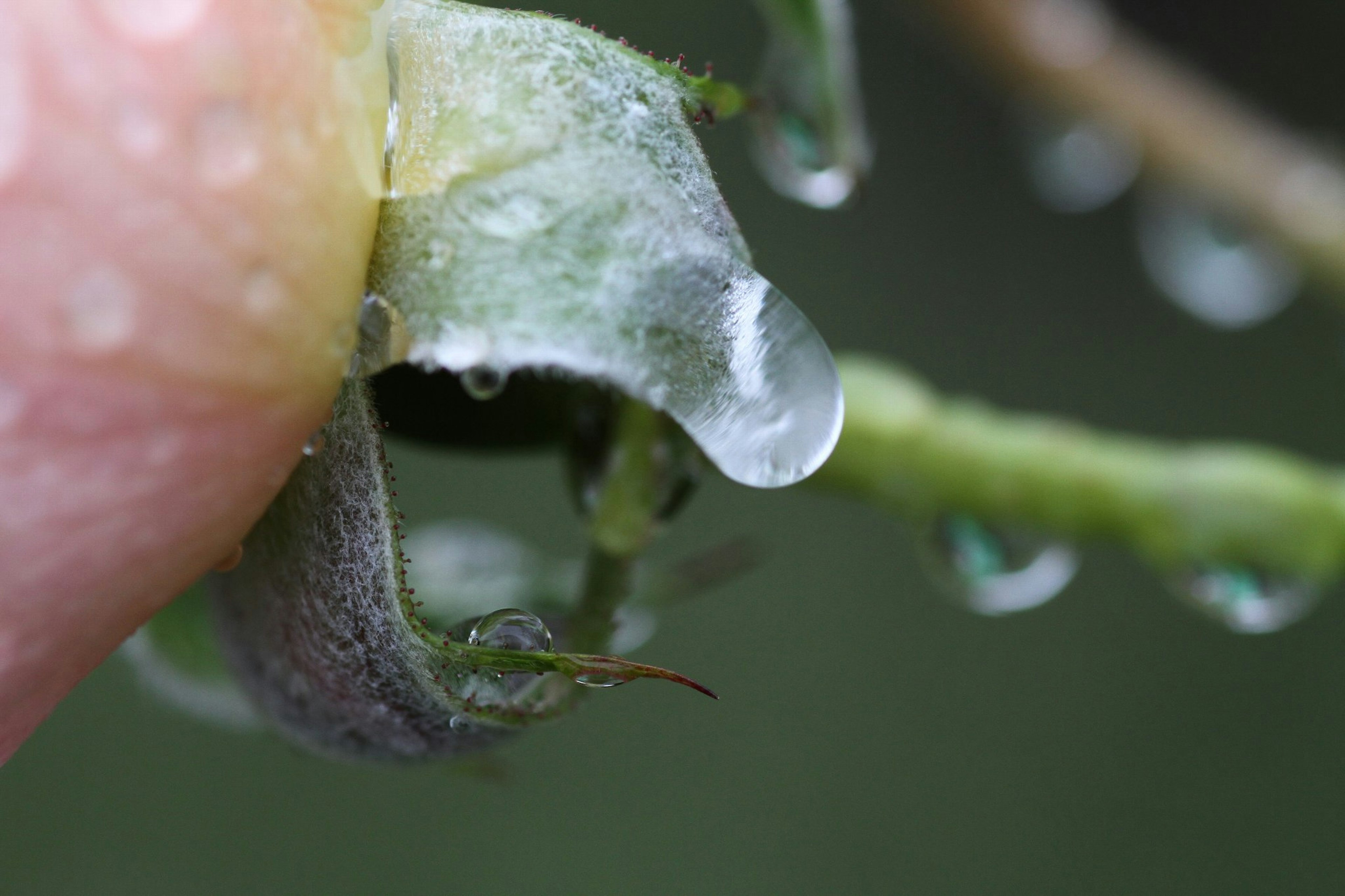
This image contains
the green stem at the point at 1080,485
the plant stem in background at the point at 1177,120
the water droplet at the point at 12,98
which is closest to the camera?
the water droplet at the point at 12,98

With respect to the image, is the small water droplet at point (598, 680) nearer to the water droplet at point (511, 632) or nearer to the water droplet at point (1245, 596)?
the water droplet at point (511, 632)

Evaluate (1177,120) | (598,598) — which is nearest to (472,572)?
(598,598)

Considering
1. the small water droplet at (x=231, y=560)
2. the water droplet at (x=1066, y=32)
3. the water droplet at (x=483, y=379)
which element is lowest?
the water droplet at (x=1066, y=32)

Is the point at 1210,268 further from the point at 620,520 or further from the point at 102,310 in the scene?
the point at 102,310

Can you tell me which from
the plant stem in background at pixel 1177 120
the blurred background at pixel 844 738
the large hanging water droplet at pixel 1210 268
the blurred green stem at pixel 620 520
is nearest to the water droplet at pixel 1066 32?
the plant stem in background at pixel 1177 120

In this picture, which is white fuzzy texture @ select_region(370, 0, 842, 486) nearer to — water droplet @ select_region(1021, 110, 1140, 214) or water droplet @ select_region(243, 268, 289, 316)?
water droplet @ select_region(243, 268, 289, 316)
